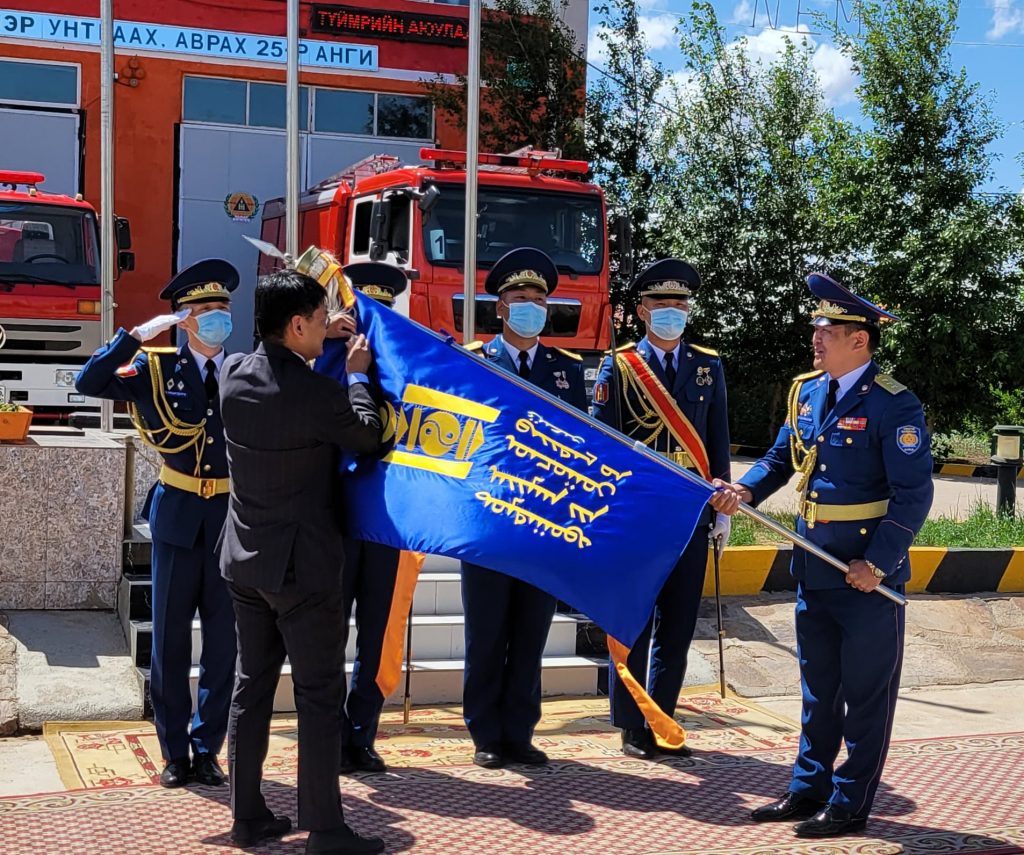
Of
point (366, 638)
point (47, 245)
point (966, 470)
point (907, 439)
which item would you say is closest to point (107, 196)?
point (366, 638)

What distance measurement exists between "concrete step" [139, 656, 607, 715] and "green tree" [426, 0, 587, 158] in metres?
12.0

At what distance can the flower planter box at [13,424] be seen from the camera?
6879mm

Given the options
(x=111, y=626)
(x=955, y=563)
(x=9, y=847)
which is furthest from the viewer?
(x=955, y=563)

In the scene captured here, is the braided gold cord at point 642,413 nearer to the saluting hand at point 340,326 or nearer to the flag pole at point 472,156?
the saluting hand at point 340,326

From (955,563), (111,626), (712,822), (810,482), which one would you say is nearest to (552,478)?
(810,482)

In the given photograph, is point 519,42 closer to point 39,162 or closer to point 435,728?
point 39,162

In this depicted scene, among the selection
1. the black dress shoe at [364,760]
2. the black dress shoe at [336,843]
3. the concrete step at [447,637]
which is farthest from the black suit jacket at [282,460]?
the concrete step at [447,637]

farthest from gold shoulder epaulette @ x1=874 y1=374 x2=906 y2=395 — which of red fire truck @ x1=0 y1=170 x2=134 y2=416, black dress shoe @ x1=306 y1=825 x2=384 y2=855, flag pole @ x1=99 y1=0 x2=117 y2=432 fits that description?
red fire truck @ x1=0 y1=170 x2=134 y2=416

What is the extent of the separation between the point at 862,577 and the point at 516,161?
8924mm

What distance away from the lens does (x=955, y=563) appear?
893 centimetres

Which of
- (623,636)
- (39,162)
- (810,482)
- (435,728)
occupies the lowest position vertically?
(435,728)

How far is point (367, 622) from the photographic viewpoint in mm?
5547

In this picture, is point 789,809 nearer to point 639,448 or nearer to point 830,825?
Result: point 830,825

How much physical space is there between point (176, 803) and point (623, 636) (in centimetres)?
176
